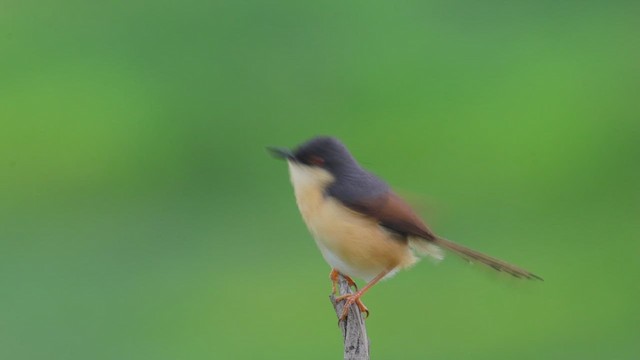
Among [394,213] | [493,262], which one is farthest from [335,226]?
[493,262]

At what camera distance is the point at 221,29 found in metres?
10.2

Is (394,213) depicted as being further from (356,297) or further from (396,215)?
(356,297)

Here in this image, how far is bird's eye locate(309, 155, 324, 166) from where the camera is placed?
13.7ft

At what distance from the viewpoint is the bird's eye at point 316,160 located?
4168 mm

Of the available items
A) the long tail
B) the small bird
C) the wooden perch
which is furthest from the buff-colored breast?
the long tail

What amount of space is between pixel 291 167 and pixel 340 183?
0.14 metres

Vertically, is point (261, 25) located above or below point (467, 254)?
above

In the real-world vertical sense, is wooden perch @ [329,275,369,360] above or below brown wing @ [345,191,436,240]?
below

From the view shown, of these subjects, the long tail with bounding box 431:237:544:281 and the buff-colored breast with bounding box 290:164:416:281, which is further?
the buff-colored breast with bounding box 290:164:416:281

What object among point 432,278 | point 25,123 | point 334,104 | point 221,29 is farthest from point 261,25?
point 432,278

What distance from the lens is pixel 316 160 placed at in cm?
417

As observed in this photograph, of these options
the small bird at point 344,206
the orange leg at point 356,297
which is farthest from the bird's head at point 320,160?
the orange leg at point 356,297

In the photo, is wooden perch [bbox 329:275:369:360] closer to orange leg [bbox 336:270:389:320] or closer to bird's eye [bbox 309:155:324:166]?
orange leg [bbox 336:270:389:320]

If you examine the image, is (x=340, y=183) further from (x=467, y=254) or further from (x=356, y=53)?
(x=356, y=53)
